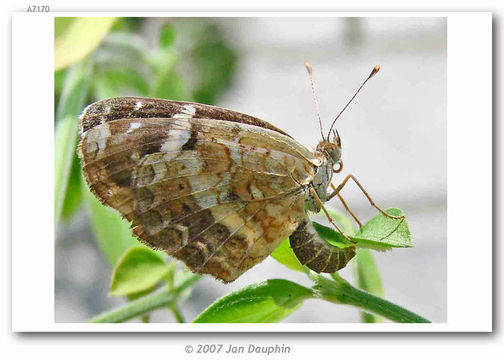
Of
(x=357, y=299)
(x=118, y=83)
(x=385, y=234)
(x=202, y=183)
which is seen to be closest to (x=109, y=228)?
(x=118, y=83)

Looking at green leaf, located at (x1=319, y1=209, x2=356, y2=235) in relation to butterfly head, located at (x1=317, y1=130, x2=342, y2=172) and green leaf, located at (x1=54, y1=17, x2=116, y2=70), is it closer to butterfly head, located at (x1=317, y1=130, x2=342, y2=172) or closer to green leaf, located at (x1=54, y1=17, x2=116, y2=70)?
butterfly head, located at (x1=317, y1=130, x2=342, y2=172)

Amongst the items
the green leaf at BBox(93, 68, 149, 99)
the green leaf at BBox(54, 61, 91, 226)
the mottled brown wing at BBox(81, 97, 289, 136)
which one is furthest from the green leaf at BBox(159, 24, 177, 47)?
the mottled brown wing at BBox(81, 97, 289, 136)

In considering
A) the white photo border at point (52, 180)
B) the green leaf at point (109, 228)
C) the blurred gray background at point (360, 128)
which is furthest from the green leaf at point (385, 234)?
the blurred gray background at point (360, 128)

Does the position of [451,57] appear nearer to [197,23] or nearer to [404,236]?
[404,236]

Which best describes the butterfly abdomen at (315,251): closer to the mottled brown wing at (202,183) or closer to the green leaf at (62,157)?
the mottled brown wing at (202,183)

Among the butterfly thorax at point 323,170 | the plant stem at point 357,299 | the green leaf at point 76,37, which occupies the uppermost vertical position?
the green leaf at point 76,37

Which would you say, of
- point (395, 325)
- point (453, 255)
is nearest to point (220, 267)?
point (395, 325)
